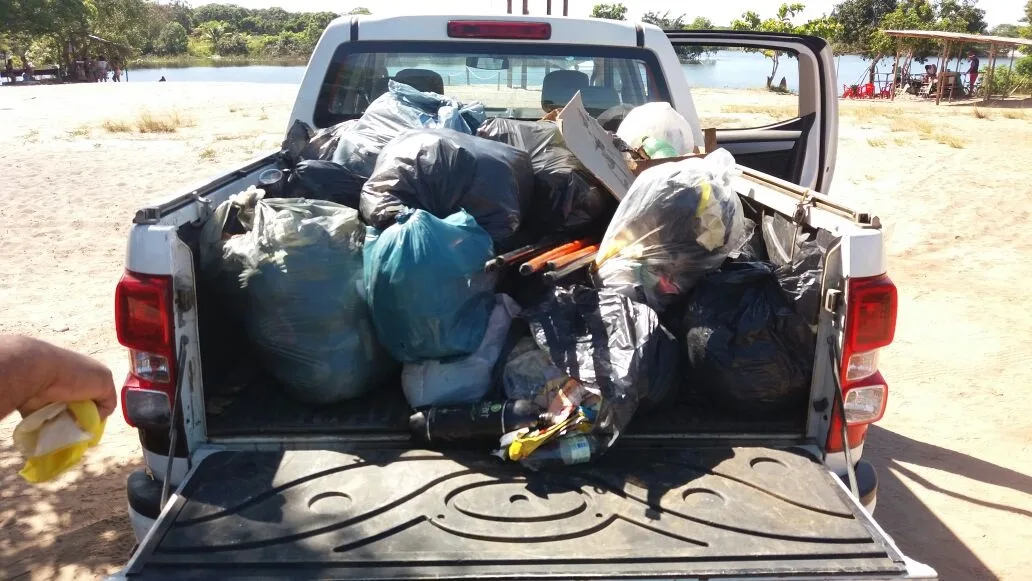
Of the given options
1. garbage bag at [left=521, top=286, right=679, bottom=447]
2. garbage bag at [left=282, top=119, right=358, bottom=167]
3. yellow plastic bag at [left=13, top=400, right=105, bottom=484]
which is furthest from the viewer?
garbage bag at [left=282, top=119, right=358, bottom=167]

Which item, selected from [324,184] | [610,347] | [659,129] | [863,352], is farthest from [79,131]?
[863,352]

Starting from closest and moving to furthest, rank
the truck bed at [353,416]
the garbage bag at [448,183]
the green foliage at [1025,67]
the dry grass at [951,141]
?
the truck bed at [353,416]
the garbage bag at [448,183]
the dry grass at [951,141]
the green foliage at [1025,67]

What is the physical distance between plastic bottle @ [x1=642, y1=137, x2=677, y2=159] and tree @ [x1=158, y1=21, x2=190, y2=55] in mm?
85494

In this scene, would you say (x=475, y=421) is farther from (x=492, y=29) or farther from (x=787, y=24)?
(x=787, y=24)

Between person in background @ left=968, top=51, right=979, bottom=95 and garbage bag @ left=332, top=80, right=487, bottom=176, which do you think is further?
person in background @ left=968, top=51, right=979, bottom=95

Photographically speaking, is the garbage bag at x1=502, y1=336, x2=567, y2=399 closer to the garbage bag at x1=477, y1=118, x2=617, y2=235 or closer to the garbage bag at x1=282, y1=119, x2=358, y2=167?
the garbage bag at x1=477, y1=118, x2=617, y2=235

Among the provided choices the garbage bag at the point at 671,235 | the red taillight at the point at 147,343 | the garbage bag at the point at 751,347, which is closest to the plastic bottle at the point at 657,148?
the garbage bag at the point at 671,235

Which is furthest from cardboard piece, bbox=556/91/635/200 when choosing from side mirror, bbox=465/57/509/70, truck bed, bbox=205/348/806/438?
truck bed, bbox=205/348/806/438

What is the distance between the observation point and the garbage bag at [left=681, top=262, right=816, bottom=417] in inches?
97.8

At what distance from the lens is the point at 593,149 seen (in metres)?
3.23

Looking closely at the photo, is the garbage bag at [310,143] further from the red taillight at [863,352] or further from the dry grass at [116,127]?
the dry grass at [116,127]

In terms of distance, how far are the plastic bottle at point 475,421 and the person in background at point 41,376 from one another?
100 cm

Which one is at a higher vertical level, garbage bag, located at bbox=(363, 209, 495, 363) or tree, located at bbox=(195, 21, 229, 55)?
tree, located at bbox=(195, 21, 229, 55)

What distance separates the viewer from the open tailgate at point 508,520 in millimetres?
1901
